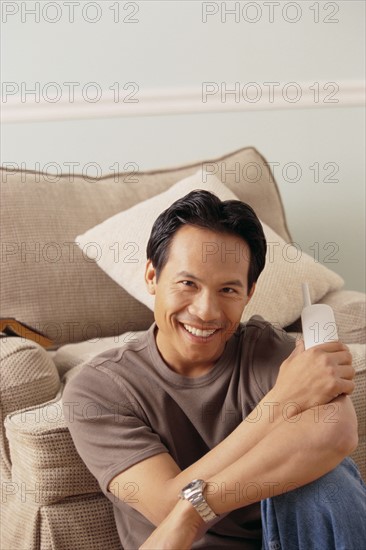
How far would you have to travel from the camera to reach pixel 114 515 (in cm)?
163

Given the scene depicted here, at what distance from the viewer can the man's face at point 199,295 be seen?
1435 millimetres

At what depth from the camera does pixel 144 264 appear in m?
2.30

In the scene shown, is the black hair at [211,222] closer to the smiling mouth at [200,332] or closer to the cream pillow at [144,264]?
the smiling mouth at [200,332]

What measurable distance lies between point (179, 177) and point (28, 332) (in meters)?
0.73

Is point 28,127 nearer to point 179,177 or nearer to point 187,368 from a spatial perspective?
point 179,177

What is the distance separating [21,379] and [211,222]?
56cm

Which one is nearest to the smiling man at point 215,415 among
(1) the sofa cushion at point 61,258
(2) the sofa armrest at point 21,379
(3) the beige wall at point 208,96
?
(2) the sofa armrest at point 21,379

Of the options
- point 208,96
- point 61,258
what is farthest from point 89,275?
point 208,96

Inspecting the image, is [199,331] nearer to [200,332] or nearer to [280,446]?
[200,332]

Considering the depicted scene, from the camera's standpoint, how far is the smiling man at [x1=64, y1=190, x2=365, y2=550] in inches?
51.6

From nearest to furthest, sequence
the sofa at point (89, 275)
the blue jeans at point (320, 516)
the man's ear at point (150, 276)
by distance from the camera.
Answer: the blue jeans at point (320, 516) → the man's ear at point (150, 276) → the sofa at point (89, 275)

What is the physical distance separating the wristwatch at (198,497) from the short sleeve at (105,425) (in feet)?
0.32

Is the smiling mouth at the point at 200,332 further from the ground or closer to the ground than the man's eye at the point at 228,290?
closer to the ground

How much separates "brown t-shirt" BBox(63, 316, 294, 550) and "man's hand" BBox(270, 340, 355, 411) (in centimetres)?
12
